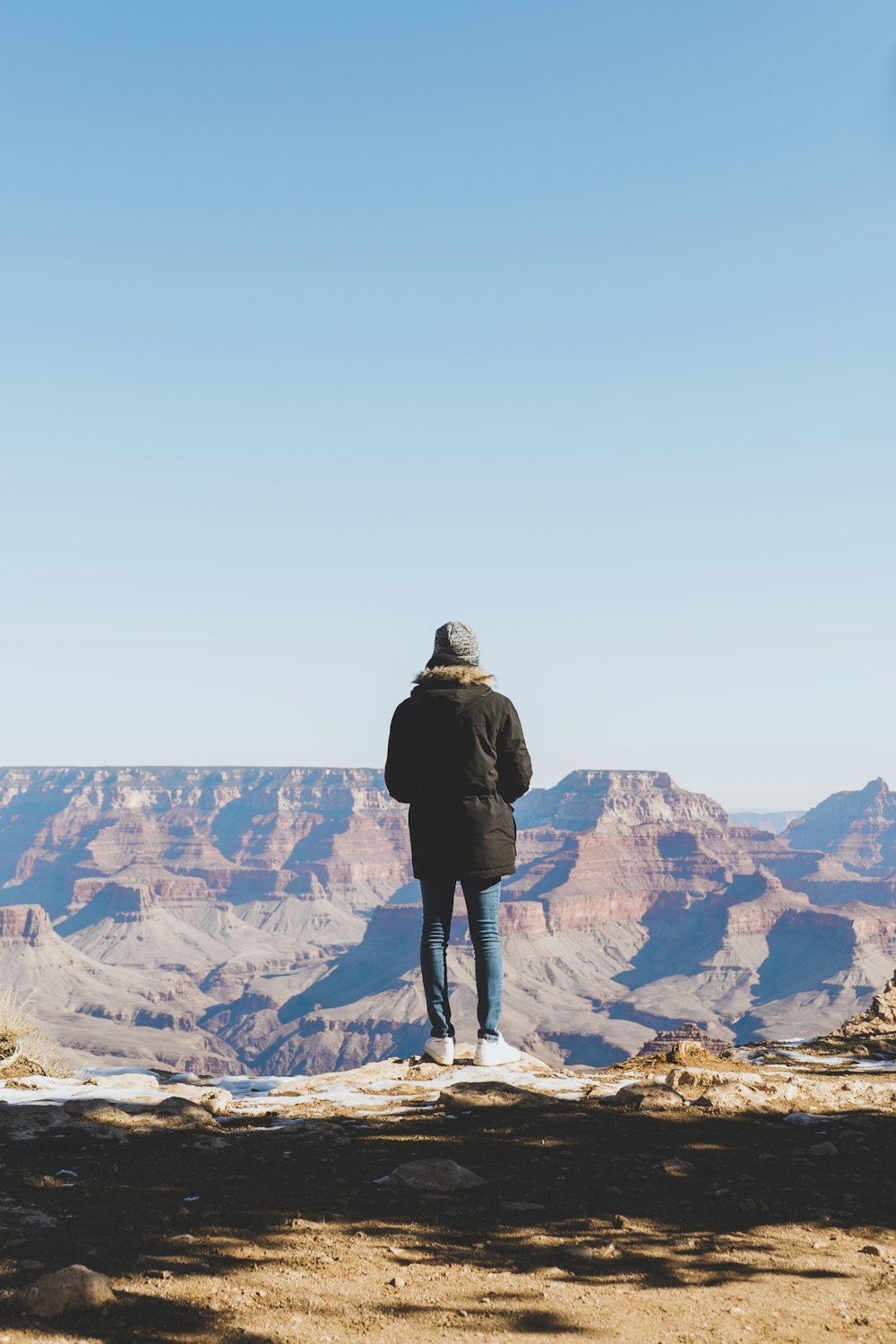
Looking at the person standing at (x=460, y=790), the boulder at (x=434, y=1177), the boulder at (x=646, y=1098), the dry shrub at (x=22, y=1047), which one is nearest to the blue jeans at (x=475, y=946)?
the person standing at (x=460, y=790)

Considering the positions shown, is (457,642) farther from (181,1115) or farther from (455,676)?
(181,1115)

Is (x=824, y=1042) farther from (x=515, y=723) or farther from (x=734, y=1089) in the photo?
(x=515, y=723)

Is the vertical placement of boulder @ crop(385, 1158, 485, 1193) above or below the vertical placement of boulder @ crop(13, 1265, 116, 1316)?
below

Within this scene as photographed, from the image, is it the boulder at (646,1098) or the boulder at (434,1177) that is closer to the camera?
the boulder at (434,1177)

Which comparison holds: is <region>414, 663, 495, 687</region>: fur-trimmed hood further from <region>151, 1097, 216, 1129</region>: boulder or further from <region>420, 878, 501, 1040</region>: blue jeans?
<region>151, 1097, 216, 1129</region>: boulder

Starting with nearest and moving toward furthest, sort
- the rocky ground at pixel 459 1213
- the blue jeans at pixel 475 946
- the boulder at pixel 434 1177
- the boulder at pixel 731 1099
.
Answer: the rocky ground at pixel 459 1213 < the boulder at pixel 434 1177 < the boulder at pixel 731 1099 < the blue jeans at pixel 475 946

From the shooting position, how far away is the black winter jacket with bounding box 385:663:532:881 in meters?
7.12

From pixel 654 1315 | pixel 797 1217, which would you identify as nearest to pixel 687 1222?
pixel 797 1217

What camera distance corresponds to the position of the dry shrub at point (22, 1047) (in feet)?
27.4

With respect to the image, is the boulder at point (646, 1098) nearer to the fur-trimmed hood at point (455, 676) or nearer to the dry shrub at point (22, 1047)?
the fur-trimmed hood at point (455, 676)

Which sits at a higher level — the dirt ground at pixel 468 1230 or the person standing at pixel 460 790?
the person standing at pixel 460 790

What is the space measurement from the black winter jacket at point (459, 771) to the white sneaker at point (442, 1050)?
1.29m

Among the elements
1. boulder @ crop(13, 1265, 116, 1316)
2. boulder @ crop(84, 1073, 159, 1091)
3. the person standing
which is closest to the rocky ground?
boulder @ crop(13, 1265, 116, 1316)

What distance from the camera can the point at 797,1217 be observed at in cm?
420
